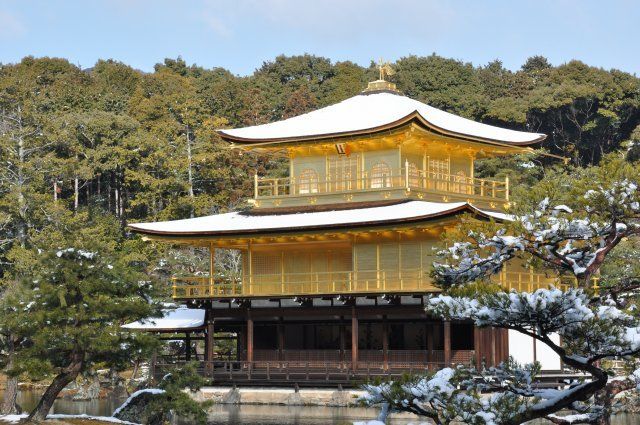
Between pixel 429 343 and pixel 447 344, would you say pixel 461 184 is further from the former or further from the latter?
pixel 447 344

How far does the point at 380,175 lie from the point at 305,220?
340cm

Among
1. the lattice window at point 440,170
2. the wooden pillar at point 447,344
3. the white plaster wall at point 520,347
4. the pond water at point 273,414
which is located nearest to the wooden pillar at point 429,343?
the wooden pillar at point 447,344

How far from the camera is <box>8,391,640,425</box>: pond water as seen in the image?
3278cm

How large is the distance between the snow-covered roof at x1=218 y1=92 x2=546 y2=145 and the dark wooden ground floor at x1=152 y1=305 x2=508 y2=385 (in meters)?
6.36

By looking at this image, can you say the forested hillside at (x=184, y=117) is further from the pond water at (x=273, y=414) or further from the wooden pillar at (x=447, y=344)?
the wooden pillar at (x=447, y=344)

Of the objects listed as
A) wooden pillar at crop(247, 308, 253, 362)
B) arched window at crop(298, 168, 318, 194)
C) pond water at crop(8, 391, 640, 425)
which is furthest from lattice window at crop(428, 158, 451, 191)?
pond water at crop(8, 391, 640, 425)

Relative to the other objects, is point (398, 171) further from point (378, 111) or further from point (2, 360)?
point (2, 360)

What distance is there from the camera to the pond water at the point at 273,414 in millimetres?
32781

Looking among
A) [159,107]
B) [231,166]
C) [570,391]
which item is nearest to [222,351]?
[231,166]

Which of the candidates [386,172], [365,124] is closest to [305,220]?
[386,172]

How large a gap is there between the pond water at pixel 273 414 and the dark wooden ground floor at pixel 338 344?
145cm

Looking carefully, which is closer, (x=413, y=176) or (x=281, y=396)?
(x=281, y=396)

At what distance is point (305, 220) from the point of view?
136 ft

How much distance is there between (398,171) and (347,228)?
13.3 feet
